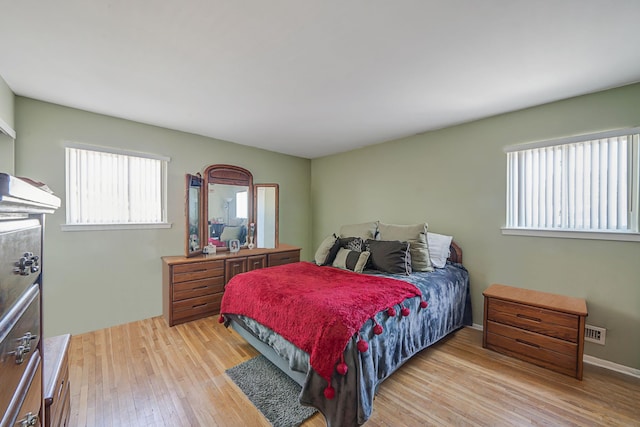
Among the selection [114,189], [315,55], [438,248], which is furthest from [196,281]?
[438,248]

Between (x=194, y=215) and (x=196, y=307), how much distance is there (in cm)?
120

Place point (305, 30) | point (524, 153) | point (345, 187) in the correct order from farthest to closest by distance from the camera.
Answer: point (345, 187) → point (524, 153) → point (305, 30)

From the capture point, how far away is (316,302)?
1.88 m

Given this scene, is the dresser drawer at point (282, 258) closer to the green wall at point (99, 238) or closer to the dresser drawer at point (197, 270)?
the dresser drawer at point (197, 270)

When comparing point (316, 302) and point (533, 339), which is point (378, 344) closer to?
point (316, 302)

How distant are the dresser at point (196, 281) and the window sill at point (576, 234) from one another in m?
3.26

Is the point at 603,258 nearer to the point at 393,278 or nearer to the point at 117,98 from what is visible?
the point at 393,278

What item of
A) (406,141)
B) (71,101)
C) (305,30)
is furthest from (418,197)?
(71,101)

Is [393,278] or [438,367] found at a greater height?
[393,278]

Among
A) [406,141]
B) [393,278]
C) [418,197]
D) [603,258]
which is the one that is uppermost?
[406,141]

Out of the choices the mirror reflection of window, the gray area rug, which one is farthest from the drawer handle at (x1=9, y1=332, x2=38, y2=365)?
the mirror reflection of window

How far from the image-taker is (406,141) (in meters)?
3.69

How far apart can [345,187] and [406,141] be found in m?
1.31

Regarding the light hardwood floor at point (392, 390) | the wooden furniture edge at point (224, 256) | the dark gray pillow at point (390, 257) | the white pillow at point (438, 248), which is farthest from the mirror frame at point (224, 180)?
the white pillow at point (438, 248)
